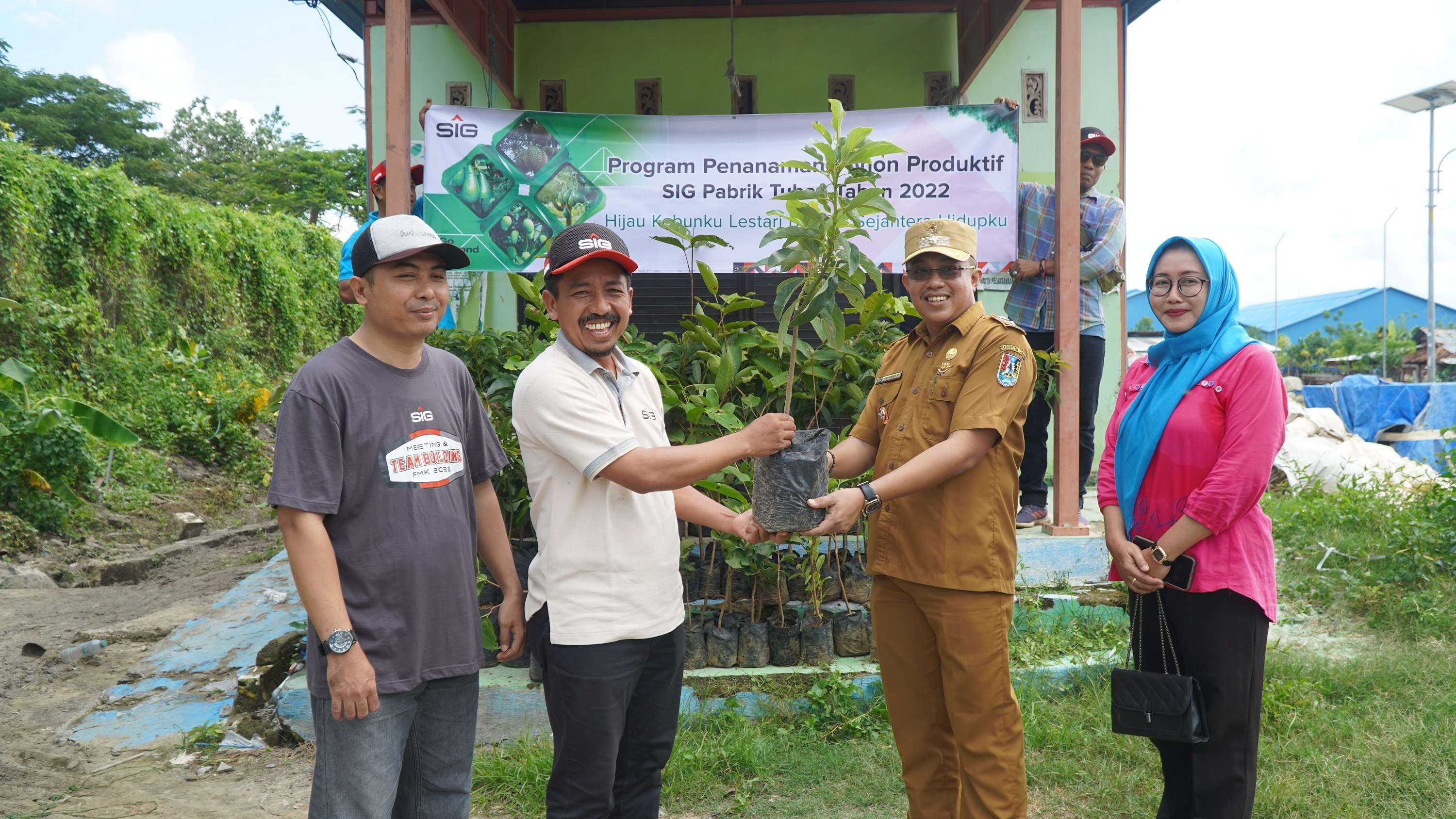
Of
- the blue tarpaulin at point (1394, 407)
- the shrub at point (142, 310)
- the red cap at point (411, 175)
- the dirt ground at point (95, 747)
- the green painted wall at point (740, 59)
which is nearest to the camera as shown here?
the dirt ground at point (95, 747)

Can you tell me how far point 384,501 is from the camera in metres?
2.07

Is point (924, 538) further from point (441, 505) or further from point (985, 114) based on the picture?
point (985, 114)

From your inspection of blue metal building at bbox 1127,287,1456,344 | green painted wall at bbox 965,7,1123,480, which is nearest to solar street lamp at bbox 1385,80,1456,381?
green painted wall at bbox 965,7,1123,480

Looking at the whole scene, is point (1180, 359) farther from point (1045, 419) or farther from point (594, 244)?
point (1045, 419)

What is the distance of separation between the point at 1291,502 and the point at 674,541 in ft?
21.8

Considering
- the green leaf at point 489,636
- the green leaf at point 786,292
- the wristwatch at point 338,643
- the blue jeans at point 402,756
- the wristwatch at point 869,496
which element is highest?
the green leaf at point 786,292

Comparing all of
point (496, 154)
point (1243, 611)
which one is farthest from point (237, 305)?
point (1243, 611)

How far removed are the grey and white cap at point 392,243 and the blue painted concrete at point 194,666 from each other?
3122mm

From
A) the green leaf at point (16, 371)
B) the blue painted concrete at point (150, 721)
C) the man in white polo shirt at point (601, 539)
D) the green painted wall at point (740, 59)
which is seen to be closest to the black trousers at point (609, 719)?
the man in white polo shirt at point (601, 539)

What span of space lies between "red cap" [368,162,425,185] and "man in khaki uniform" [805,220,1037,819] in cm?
371

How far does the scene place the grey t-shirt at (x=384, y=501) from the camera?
197 cm

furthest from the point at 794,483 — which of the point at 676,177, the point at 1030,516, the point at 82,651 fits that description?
the point at 82,651

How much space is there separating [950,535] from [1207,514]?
62cm

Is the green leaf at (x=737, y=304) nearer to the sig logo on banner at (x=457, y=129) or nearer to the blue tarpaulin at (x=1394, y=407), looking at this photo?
the sig logo on banner at (x=457, y=129)
